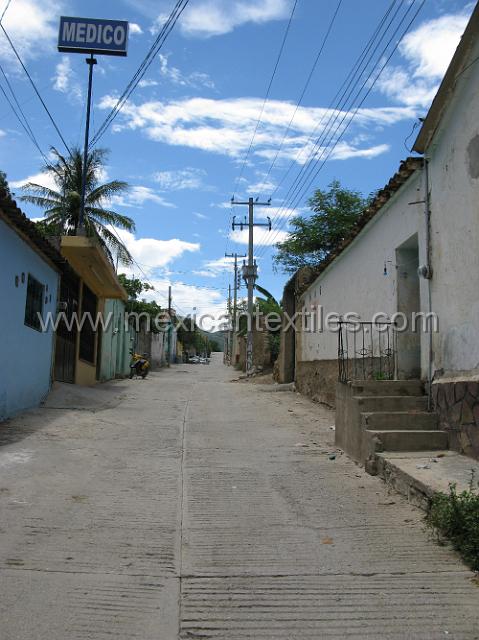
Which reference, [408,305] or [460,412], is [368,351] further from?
[460,412]

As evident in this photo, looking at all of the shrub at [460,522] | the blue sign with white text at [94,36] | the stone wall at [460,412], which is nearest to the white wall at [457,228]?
the stone wall at [460,412]

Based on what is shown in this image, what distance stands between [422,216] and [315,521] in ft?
16.1

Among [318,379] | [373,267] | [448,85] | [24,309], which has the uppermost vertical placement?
[448,85]

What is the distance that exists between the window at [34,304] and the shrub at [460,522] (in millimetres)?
8895

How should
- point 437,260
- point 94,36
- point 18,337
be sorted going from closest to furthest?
point 437,260 < point 18,337 < point 94,36

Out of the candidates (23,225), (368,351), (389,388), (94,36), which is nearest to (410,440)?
(389,388)

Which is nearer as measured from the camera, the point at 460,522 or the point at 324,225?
the point at 460,522

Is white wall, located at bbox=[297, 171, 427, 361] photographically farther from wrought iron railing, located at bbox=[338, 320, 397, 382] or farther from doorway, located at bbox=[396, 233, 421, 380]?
wrought iron railing, located at bbox=[338, 320, 397, 382]

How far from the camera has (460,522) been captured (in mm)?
4566

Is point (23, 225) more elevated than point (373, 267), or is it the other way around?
point (23, 225)

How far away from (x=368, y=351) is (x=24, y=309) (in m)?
6.50

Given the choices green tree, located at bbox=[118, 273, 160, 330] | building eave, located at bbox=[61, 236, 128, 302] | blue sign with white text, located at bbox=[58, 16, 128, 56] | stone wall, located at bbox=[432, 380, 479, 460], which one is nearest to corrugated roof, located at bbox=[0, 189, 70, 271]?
building eave, located at bbox=[61, 236, 128, 302]

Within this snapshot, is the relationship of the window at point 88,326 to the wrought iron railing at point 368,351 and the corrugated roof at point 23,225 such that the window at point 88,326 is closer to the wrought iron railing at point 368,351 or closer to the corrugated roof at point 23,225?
the corrugated roof at point 23,225

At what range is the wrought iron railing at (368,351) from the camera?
9.89m
